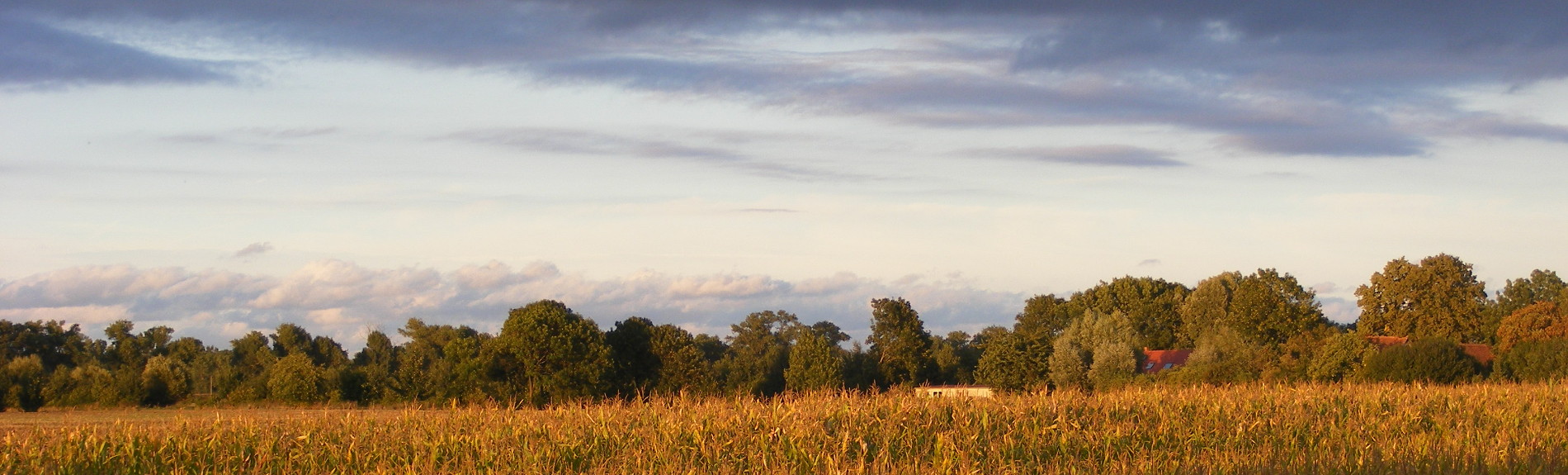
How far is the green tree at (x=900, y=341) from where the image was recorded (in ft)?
218

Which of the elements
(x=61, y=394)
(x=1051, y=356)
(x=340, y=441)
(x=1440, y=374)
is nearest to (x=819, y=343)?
(x=1051, y=356)

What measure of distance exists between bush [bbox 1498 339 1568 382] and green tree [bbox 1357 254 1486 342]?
14341mm

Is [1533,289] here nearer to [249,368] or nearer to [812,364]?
[812,364]

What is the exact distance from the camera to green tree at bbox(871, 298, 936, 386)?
218 ft

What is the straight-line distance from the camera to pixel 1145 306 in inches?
3455

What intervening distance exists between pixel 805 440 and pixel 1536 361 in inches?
1516

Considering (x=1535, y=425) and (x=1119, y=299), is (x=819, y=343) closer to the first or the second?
(x=1119, y=299)

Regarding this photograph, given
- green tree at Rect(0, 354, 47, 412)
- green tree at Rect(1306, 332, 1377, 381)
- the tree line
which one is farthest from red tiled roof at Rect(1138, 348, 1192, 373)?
green tree at Rect(0, 354, 47, 412)

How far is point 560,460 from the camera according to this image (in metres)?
14.0

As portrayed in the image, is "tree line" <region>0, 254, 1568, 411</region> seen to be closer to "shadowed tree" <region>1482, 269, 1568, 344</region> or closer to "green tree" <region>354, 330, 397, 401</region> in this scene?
"green tree" <region>354, 330, 397, 401</region>

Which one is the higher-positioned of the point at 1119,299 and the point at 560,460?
the point at 1119,299

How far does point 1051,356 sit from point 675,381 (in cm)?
1947

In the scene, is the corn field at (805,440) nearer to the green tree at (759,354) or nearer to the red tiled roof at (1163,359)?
the green tree at (759,354)


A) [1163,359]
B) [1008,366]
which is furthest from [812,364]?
[1163,359]
